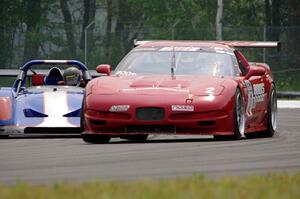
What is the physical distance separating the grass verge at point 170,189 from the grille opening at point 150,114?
5178mm

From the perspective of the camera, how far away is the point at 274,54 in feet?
128

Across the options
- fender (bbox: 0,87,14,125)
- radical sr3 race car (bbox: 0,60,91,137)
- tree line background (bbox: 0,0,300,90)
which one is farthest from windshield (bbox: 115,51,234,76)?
tree line background (bbox: 0,0,300,90)

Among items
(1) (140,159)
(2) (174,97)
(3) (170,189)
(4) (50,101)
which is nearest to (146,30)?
(4) (50,101)

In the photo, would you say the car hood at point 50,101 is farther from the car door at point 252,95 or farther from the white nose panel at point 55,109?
the car door at point 252,95

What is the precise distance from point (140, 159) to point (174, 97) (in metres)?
2.97

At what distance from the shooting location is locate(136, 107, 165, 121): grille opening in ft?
47.2

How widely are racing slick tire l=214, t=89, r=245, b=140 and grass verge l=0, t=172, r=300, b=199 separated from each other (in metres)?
5.52

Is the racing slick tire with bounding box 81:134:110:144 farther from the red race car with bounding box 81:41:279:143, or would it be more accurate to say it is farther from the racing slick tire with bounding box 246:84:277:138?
the racing slick tire with bounding box 246:84:277:138

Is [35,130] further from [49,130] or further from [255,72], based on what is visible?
[255,72]

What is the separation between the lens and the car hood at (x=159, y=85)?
48.1 ft

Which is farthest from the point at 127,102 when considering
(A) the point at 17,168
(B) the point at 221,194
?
(B) the point at 221,194

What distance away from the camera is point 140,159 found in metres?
11.6

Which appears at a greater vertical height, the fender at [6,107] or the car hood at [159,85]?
the car hood at [159,85]

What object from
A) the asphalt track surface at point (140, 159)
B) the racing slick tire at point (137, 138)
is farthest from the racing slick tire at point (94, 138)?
Answer: the racing slick tire at point (137, 138)
